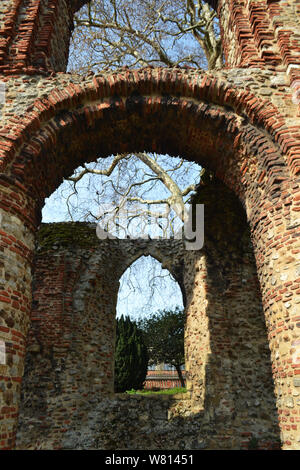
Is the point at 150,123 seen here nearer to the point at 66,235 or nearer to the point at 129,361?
the point at 66,235

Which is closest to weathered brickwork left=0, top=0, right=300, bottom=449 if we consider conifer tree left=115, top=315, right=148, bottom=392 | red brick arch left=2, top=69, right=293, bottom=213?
red brick arch left=2, top=69, right=293, bottom=213

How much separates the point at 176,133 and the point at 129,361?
10.9 meters

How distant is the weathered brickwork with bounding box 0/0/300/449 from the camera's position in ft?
12.7

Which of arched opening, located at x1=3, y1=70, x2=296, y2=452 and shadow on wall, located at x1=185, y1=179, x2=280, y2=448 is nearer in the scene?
arched opening, located at x1=3, y1=70, x2=296, y2=452

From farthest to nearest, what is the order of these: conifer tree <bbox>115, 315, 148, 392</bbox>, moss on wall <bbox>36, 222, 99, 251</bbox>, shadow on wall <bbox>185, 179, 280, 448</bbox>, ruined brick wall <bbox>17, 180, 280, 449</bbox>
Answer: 1. conifer tree <bbox>115, 315, 148, 392</bbox>
2. moss on wall <bbox>36, 222, 99, 251</bbox>
3. ruined brick wall <bbox>17, 180, 280, 449</bbox>
4. shadow on wall <bbox>185, 179, 280, 448</bbox>

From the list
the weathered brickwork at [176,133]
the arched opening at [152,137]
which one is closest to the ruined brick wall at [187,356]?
the arched opening at [152,137]

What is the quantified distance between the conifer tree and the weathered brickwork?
10.3 meters

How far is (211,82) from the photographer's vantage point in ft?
15.9

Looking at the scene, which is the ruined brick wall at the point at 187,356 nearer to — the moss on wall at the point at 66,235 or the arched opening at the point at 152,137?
the moss on wall at the point at 66,235

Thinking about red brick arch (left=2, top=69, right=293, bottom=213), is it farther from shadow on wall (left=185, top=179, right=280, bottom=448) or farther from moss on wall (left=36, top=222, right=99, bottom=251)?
moss on wall (left=36, top=222, right=99, bottom=251)

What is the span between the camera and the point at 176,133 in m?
5.29

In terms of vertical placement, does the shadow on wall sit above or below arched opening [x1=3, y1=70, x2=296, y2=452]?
below

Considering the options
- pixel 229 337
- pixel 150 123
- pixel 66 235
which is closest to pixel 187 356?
pixel 229 337

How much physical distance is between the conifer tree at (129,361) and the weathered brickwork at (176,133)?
10.3 m
